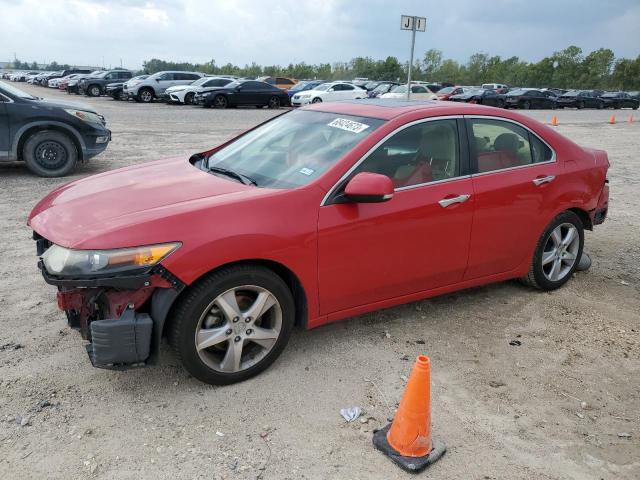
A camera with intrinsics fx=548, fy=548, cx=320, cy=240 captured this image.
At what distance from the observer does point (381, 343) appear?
152 inches

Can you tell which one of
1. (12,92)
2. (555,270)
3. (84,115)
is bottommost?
(555,270)

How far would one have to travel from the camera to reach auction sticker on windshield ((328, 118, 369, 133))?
379cm

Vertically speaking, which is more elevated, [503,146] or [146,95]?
[503,146]

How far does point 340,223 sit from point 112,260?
1336 mm

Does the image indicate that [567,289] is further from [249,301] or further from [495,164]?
[249,301]

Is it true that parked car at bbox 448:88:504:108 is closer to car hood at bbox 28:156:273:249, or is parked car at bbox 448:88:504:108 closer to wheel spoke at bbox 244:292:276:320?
car hood at bbox 28:156:273:249

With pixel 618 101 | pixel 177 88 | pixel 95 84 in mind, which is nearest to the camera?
pixel 177 88

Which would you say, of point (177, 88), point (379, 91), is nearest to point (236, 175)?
point (177, 88)

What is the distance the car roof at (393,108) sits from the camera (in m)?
3.94

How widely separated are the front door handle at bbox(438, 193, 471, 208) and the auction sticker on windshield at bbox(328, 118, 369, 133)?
29.3 inches

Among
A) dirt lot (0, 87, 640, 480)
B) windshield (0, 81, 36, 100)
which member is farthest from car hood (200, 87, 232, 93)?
dirt lot (0, 87, 640, 480)

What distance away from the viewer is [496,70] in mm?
94875

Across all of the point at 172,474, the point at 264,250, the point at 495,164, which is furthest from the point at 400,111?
the point at 172,474

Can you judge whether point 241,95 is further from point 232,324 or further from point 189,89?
point 232,324
